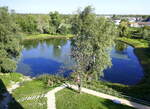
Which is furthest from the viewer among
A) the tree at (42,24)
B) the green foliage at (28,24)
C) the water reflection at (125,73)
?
the tree at (42,24)

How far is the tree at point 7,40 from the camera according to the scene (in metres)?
24.2

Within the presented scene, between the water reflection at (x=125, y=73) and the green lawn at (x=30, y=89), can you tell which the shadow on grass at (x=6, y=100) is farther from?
the water reflection at (x=125, y=73)

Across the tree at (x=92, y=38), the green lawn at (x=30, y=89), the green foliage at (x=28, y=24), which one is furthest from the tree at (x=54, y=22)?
the green lawn at (x=30, y=89)

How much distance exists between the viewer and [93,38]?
2055 cm

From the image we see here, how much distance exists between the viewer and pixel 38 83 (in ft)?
69.3

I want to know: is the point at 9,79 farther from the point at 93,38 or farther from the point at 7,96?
the point at 93,38

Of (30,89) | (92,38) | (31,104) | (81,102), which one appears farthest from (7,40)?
(81,102)

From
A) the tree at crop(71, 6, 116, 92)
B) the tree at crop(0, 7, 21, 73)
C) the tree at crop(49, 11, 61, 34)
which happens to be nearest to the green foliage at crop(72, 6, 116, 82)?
the tree at crop(71, 6, 116, 92)

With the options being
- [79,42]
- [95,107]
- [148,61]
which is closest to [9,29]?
[79,42]

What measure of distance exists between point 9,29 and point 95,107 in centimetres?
1717

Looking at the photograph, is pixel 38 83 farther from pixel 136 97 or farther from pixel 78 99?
pixel 136 97

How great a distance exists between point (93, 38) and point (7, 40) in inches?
514

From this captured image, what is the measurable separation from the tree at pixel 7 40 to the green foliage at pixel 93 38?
9.98m

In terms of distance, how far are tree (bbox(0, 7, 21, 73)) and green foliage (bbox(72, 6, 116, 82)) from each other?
32.7 feet
